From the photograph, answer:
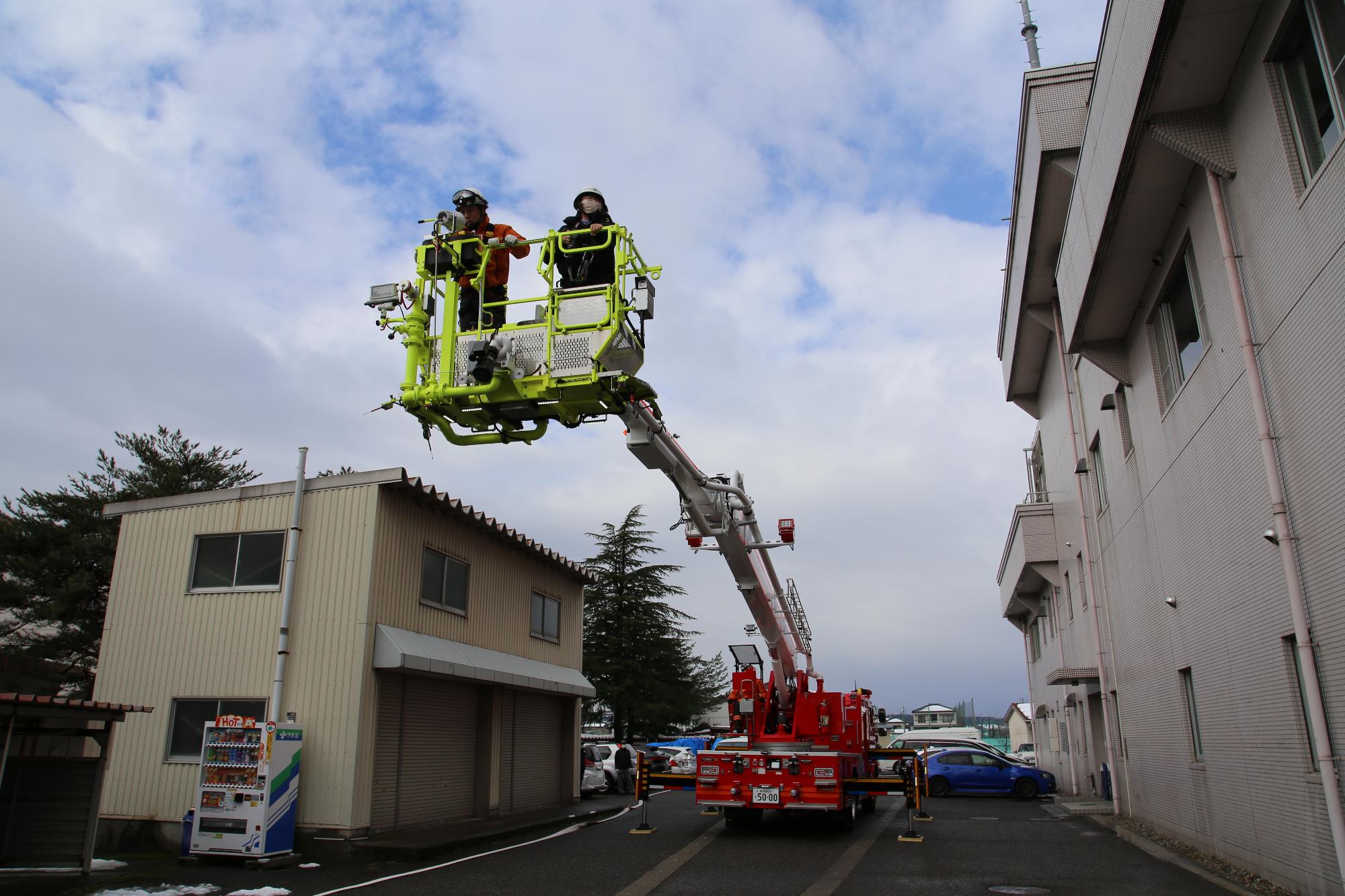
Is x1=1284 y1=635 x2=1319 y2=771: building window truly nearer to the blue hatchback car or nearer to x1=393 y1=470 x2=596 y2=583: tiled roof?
x1=393 y1=470 x2=596 y2=583: tiled roof

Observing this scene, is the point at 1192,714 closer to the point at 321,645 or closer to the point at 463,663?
the point at 463,663

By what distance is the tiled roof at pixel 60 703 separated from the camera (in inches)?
388

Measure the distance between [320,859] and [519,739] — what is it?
6381 millimetres

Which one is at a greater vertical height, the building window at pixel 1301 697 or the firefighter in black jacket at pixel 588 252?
the firefighter in black jacket at pixel 588 252

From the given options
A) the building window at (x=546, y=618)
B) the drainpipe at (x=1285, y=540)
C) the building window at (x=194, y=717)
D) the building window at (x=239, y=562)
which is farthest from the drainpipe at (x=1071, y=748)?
the building window at (x=239, y=562)

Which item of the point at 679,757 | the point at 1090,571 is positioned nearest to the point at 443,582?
the point at 1090,571

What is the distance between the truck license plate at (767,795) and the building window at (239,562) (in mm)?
8093

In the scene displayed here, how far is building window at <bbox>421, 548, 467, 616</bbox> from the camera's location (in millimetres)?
15352

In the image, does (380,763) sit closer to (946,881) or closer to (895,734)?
(946,881)

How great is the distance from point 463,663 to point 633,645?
28.8 meters

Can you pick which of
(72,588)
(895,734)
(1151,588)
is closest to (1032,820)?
(1151,588)

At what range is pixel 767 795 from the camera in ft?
47.0

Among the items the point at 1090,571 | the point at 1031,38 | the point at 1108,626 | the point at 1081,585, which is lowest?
the point at 1108,626

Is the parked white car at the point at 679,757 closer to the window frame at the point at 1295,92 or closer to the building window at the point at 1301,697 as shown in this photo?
the building window at the point at 1301,697
